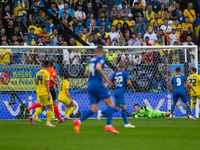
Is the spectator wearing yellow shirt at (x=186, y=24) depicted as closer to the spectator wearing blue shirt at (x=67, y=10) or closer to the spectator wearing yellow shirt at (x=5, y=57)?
the spectator wearing blue shirt at (x=67, y=10)

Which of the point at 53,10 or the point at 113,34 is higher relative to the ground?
the point at 53,10

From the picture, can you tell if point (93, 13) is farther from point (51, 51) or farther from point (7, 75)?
point (7, 75)

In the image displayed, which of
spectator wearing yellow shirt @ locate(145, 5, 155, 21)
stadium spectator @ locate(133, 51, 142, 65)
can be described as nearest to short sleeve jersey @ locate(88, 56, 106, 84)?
stadium spectator @ locate(133, 51, 142, 65)

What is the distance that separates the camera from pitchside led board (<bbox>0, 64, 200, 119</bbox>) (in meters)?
17.4

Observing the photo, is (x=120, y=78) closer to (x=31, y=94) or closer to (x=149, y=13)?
(x=31, y=94)

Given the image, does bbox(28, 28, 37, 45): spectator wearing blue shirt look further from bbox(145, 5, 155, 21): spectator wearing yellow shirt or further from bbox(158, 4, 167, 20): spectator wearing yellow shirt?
bbox(158, 4, 167, 20): spectator wearing yellow shirt

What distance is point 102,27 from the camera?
2064cm

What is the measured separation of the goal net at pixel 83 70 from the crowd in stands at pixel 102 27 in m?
0.05

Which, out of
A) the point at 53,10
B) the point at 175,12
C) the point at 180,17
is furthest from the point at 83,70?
the point at 175,12

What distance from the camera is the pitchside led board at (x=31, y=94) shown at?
57.1 ft

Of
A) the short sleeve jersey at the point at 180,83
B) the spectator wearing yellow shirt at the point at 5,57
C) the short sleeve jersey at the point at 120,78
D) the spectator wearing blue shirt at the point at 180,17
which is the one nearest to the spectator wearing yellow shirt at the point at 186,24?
the spectator wearing blue shirt at the point at 180,17

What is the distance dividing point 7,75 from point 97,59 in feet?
28.9

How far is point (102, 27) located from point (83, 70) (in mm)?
3585

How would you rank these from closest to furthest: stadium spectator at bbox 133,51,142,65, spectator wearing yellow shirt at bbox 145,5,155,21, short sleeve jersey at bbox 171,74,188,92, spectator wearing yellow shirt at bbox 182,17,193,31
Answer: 1. short sleeve jersey at bbox 171,74,188,92
2. stadium spectator at bbox 133,51,142,65
3. spectator wearing yellow shirt at bbox 182,17,193,31
4. spectator wearing yellow shirt at bbox 145,5,155,21
